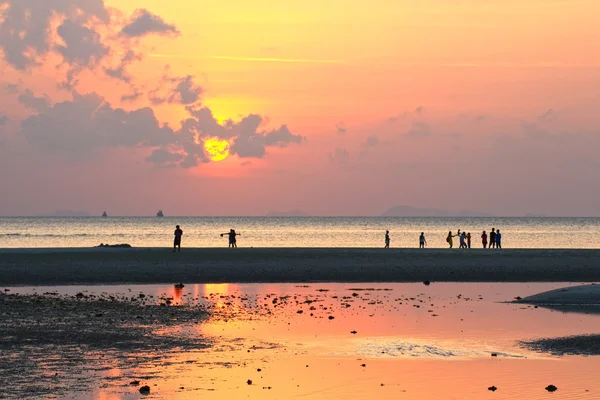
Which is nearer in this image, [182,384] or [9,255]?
[182,384]

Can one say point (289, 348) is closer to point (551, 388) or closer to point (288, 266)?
point (551, 388)

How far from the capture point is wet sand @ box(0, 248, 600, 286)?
169 ft

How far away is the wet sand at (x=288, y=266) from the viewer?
5138 centimetres

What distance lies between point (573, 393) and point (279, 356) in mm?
7503

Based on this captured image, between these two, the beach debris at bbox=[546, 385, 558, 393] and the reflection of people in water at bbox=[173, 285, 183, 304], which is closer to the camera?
the beach debris at bbox=[546, 385, 558, 393]

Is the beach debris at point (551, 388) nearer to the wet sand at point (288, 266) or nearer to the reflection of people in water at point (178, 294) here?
the reflection of people in water at point (178, 294)

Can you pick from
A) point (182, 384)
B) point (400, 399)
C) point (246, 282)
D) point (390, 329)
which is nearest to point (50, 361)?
point (182, 384)

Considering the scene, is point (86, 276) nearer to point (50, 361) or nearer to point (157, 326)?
point (157, 326)

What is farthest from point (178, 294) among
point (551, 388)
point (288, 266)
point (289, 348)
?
point (551, 388)

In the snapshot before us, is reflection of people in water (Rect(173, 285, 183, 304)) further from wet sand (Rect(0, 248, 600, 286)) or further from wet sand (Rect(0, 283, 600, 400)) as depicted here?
wet sand (Rect(0, 248, 600, 286))

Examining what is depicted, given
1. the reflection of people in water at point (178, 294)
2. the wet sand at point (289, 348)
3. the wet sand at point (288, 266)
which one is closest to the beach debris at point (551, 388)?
the wet sand at point (289, 348)

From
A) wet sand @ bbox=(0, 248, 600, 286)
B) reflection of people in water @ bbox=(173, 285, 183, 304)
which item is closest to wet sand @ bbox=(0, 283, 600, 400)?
reflection of people in water @ bbox=(173, 285, 183, 304)

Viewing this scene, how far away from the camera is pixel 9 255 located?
69.6 meters

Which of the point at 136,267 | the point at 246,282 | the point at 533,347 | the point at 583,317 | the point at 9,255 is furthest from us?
the point at 9,255
